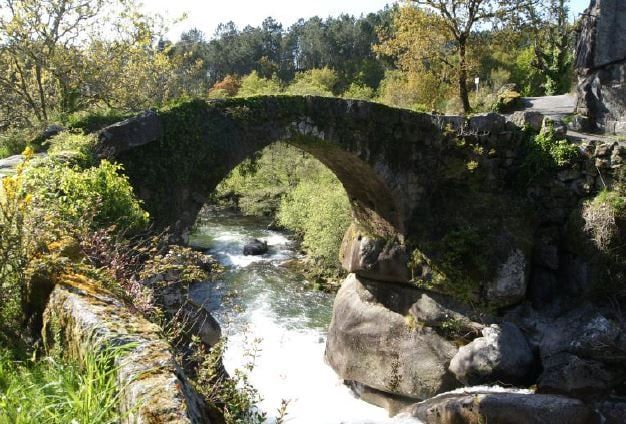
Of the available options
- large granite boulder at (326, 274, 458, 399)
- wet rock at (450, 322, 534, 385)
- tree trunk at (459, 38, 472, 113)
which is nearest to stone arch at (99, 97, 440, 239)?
large granite boulder at (326, 274, 458, 399)

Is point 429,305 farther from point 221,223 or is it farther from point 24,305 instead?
point 221,223

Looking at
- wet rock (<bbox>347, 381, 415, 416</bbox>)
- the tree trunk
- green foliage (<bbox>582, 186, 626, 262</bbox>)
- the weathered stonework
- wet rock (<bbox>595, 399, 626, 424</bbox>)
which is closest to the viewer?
the weathered stonework

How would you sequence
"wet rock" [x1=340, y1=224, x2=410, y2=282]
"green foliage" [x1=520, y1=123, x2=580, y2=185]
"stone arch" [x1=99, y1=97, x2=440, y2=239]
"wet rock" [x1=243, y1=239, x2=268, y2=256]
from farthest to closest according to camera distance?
"wet rock" [x1=243, y1=239, x2=268, y2=256] → "wet rock" [x1=340, y1=224, x2=410, y2=282] → "green foliage" [x1=520, y1=123, x2=580, y2=185] → "stone arch" [x1=99, y1=97, x2=440, y2=239]

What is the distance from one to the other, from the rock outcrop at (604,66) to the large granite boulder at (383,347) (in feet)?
22.9

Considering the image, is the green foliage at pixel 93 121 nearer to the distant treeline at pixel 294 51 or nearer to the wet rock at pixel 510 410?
the wet rock at pixel 510 410

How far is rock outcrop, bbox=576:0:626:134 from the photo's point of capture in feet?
40.7

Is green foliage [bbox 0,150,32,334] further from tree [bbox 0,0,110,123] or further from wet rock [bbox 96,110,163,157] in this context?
tree [bbox 0,0,110,123]

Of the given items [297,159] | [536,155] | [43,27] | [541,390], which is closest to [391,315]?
[541,390]

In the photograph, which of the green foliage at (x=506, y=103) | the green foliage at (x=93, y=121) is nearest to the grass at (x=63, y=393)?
the green foliage at (x=93, y=121)

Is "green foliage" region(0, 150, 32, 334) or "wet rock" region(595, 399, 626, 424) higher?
"green foliage" region(0, 150, 32, 334)

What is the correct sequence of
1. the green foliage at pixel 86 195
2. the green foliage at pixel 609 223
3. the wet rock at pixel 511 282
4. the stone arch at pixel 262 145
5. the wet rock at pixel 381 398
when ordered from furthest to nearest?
the wet rock at pixel 381 398 → the wet rock at pixel 511 282 → the green foliage at pixel 609 223 → the stone arch at pixel 262 145 → the green foliage at pixel 86 195

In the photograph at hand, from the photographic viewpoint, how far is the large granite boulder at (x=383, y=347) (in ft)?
33.5

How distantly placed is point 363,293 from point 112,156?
6850 mm

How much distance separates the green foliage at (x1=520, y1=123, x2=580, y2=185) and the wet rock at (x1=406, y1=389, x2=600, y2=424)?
461cm
